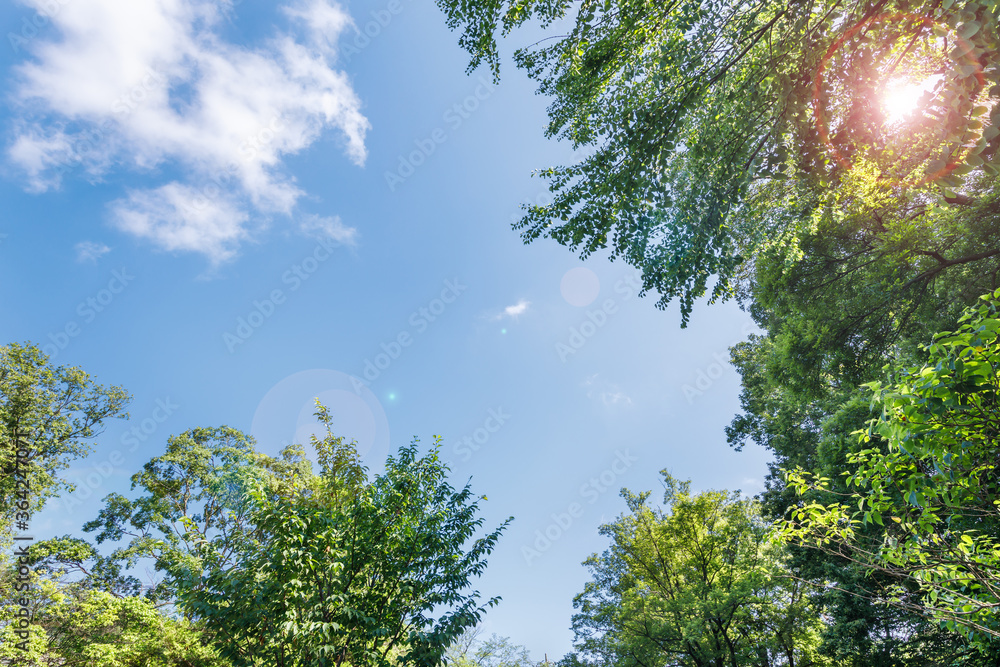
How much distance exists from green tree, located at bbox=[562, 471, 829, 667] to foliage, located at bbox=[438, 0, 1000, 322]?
13807 millimetres

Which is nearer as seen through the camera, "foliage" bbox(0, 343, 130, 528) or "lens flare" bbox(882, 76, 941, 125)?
"lens flare" bbox(882, 76, 941, 125)

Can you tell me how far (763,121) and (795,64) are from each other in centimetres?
73

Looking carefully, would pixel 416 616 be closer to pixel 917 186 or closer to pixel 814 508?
pixel 814 508

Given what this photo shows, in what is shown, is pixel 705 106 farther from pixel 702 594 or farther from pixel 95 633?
pixel 95 633

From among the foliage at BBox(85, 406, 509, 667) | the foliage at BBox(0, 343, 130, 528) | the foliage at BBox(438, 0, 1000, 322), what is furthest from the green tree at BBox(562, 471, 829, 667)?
the foliage at BBox(0, 343, 130, 528)

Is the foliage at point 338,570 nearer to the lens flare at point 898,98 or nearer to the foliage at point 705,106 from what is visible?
the foliage at point 705,106

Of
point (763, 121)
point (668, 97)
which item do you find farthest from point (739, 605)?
point (668, 97)

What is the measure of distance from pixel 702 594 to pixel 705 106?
52.7 ft

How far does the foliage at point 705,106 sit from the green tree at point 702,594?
1381cm

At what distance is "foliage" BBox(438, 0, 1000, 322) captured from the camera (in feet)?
16.4

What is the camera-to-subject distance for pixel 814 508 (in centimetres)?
421

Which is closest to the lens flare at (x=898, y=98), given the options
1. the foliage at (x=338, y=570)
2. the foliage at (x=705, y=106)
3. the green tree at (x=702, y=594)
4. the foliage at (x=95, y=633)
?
the foliage at (x=705, y=106)

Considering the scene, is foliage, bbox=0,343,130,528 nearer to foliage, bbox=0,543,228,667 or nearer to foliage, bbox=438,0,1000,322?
foliage, bbox=0,543,228,667

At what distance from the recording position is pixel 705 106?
5359 millimetres
